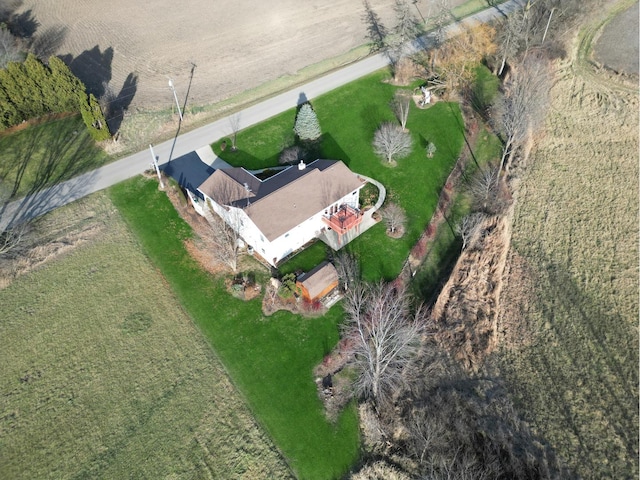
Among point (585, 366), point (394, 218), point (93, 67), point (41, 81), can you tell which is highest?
point (41, 81)

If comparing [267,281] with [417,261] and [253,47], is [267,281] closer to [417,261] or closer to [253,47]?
[417,261]

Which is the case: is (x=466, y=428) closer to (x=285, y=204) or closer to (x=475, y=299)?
(x=475, y=299)

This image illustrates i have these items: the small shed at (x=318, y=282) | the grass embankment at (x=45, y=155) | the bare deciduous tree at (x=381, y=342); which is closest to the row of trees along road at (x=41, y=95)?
the grass embankment at (x=45, y=155)

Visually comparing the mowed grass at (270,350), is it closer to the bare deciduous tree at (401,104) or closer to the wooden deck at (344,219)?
the wooden deck at (344,219)

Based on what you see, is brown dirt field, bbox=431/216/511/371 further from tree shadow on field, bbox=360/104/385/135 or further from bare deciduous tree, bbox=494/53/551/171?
tree shadow on field, bbox=360/104/385/135

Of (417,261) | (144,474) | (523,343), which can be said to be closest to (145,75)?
(417,261)

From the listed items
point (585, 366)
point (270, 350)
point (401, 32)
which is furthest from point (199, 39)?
point (585, 366)

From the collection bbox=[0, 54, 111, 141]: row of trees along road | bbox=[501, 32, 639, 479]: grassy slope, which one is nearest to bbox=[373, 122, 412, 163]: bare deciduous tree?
bbox=[501, 32, 639, 479]: grassy slope
